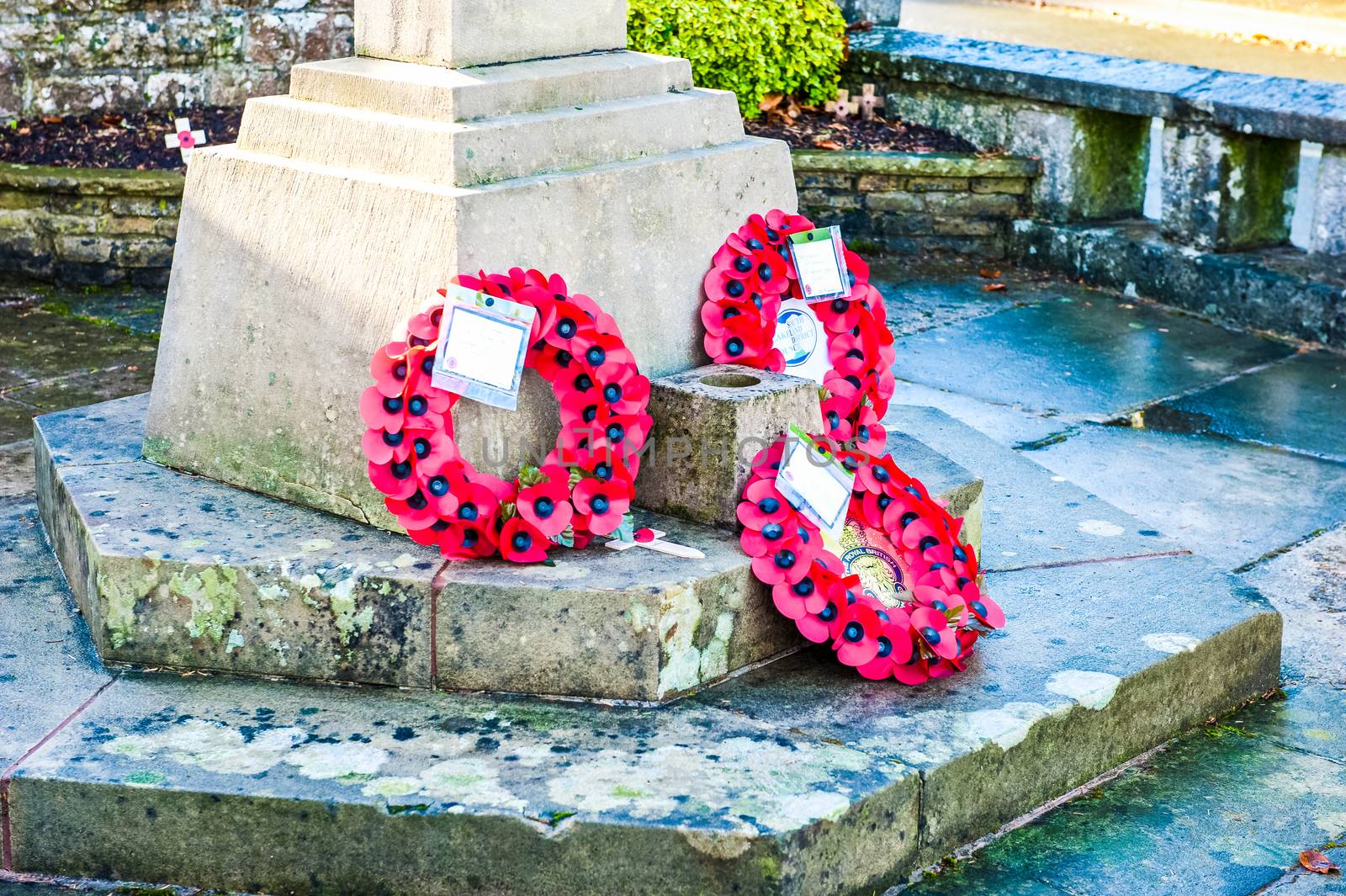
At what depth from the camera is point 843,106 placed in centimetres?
728

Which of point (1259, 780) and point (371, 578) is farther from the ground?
point (371, 578)

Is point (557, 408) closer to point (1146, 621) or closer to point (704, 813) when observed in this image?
point (704, 813)

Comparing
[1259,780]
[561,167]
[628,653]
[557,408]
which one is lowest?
[1259,780]

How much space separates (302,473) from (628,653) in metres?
0.91

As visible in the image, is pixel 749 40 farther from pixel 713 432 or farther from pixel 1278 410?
pixel 713 432

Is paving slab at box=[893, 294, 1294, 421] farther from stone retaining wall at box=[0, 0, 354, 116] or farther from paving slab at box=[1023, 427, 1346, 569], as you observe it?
stone retaining wall at box=[0, 0, 354, 116]

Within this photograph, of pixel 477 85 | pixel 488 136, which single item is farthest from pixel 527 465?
pixel 477 85

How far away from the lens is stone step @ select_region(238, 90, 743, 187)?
3119 millimetres

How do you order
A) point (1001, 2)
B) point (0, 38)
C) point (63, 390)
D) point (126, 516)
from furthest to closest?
point (1001, 2)
point (0, 38)
point (63, 390)
point (126, 516)

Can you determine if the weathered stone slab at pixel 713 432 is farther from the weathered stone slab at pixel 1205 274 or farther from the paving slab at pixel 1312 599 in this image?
the weathered stone slab at pixel 1205 274

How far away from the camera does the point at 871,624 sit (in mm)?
2971

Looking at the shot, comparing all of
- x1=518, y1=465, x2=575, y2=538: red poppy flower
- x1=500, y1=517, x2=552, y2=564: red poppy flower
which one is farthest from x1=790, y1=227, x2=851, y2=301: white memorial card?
x1=500, y1=517, x2=552, y2=564: red poppy flower

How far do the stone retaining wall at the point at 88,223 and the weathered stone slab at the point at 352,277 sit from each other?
291 cm

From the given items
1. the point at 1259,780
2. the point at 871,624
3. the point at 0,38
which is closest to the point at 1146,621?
the point at 1259,780
